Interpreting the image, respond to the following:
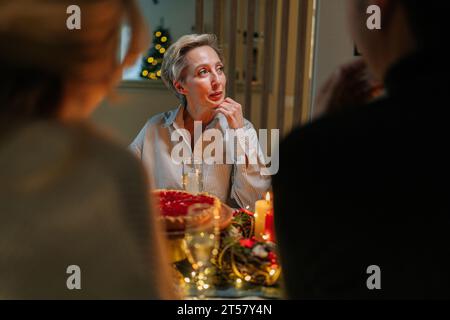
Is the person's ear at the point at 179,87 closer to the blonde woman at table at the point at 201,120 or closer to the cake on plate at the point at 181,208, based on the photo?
the blonde woman at table at the point at 201,120

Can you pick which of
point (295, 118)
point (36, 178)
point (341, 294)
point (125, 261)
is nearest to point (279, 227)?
point (341, 294)

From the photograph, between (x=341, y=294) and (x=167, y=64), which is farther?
(x=167, y=64)

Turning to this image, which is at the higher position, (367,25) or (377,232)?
(367,25)

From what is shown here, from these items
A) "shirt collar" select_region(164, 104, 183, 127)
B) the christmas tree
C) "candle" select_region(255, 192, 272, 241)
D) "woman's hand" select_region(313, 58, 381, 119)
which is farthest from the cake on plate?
the christmas tree

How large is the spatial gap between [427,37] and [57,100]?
47cm

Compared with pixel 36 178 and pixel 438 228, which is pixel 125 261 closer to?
pixel 36 178

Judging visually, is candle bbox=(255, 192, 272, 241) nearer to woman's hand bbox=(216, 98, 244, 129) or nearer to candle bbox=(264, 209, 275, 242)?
candle bbox=(264, 209, 275, 242)

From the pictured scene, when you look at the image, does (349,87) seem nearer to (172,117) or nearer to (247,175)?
(247,175)

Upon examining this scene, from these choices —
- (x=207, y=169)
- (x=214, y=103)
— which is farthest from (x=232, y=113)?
(x=207, y=169)

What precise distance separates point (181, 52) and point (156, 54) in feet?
6.22

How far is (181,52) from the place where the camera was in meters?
2.17

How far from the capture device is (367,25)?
2.47 feet

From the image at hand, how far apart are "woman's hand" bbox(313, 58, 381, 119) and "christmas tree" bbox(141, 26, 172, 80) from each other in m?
3.18

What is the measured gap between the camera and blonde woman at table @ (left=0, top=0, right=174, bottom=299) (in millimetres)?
Result: 599
